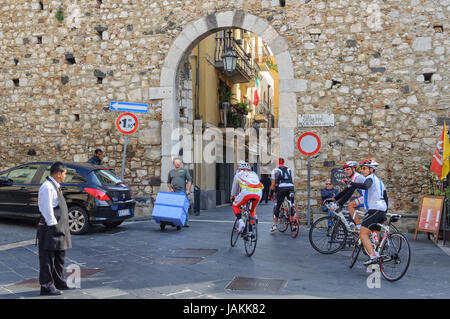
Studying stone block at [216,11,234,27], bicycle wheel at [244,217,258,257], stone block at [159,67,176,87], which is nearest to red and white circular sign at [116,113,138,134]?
stone block at [159,67,176,87]

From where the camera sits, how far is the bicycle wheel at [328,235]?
7.77 m

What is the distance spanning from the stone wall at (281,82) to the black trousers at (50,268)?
23.2 feet

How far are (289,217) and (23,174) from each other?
5585mm

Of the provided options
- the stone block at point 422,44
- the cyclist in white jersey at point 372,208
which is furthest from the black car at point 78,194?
the stone block at point 422,44

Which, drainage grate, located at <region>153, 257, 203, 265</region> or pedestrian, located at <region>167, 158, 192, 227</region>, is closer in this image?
drainage grate, located at <region>153, 257, 203, 265</region>

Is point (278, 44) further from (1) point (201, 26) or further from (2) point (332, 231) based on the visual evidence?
(2) point (332, 231)

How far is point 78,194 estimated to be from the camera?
29.9 ft

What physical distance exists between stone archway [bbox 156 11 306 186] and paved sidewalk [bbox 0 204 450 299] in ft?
9.70

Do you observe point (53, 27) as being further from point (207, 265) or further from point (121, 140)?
point (207, 265)

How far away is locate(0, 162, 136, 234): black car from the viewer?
9102mm

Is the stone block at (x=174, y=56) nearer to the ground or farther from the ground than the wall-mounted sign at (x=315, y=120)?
farther from the ground

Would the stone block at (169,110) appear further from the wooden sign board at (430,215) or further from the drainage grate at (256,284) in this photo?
the drainage grate at (256,284)

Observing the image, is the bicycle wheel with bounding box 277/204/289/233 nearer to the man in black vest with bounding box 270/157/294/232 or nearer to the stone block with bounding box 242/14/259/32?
the man in black vest with bounding box 270/157/294/232
